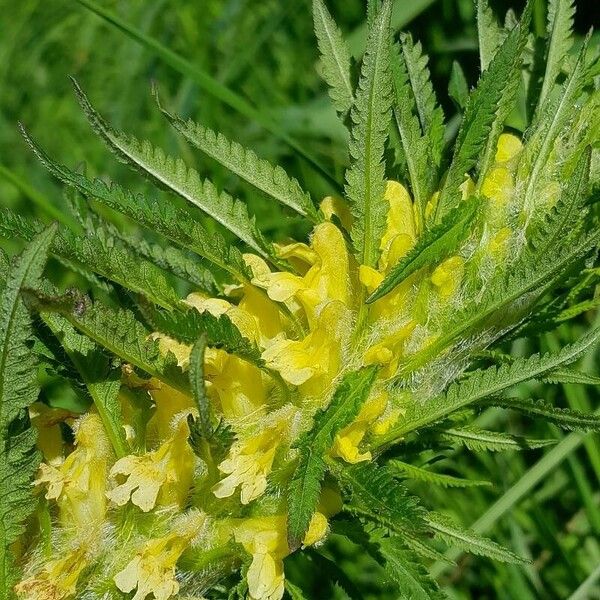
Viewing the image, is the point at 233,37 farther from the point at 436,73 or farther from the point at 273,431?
the point at 273,431

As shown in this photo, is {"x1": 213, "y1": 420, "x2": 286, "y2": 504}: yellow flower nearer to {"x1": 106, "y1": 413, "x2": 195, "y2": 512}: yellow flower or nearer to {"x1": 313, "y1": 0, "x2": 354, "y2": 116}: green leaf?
{"x1": 106, "y1": 413, "x2": 195, "y2": 512}: yellow flower

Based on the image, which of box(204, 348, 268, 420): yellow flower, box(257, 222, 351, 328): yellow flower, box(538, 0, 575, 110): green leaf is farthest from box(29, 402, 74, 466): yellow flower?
box(538, 0, 575, 110): green leaf

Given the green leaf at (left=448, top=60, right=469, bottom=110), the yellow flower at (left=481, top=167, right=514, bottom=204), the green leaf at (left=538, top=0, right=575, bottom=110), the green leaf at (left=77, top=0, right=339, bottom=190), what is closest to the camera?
the yellow flower at (left=481, top=167, right=514, bottom=204)

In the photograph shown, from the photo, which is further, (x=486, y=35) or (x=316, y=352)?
(x=486, y=35)

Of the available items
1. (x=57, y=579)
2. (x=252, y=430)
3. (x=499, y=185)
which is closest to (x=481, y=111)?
(x=499, y=185)

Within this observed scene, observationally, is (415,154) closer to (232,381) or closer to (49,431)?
(232,381)

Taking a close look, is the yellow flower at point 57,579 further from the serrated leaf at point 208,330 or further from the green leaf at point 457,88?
the green leaf at point 457,88

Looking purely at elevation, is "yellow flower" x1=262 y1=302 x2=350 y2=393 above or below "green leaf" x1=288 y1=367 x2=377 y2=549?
above
